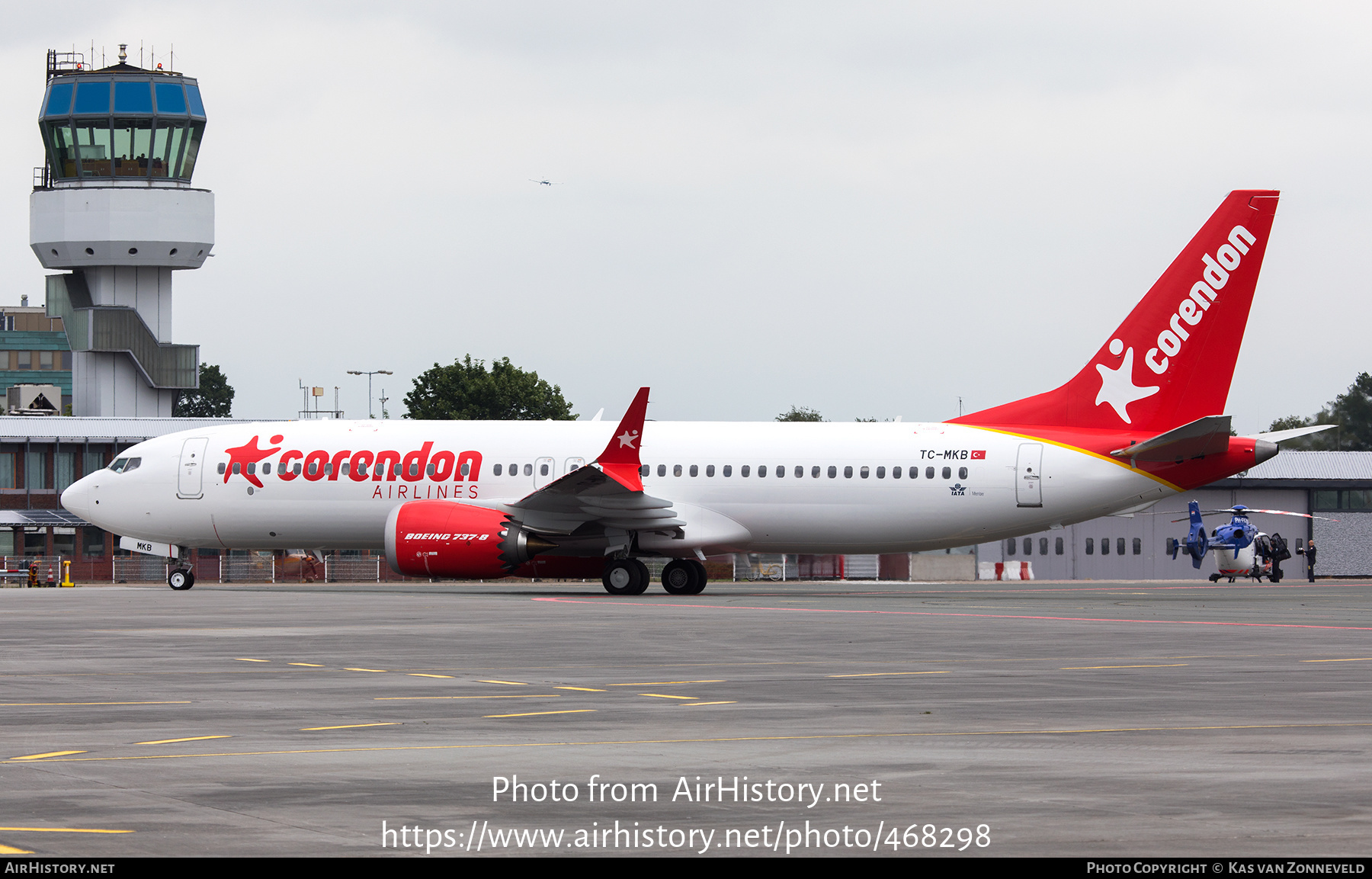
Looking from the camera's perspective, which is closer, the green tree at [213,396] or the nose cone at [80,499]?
the nose cone at [80,499]

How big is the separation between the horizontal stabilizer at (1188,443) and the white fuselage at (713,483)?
0.61 meters

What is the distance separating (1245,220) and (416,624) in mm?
21741

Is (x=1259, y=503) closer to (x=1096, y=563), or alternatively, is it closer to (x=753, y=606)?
(x=1096, y=563)

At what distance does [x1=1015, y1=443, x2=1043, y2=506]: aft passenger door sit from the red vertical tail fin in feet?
3.91

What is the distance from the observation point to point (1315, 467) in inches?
3204

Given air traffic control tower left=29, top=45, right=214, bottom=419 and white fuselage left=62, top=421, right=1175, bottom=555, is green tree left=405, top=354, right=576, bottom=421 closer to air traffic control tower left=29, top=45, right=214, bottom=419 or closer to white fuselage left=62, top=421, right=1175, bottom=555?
air traffic control tower left=29, top=45, right=214, bottom=419

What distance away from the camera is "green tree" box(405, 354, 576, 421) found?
104688 millimetres

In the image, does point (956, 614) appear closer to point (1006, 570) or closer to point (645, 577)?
point (645, 577)

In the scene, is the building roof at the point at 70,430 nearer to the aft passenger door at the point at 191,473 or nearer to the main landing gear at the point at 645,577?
the aft passenger door at the point at 191,473

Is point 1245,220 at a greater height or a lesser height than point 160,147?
lesser

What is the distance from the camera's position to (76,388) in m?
91.6

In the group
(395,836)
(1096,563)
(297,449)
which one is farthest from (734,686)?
(1096,563)

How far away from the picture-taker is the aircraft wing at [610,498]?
37.2 m

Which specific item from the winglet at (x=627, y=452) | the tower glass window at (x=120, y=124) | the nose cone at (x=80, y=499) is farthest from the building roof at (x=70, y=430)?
the winglet at (x=627, y=452)
